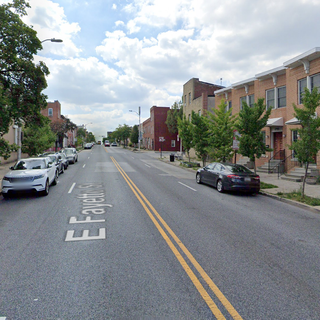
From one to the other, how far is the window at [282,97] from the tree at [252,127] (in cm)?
658

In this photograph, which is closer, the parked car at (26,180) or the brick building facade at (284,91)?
the parked car at (26,180)

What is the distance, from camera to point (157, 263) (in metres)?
4.71

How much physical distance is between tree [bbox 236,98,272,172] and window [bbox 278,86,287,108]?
658 cm

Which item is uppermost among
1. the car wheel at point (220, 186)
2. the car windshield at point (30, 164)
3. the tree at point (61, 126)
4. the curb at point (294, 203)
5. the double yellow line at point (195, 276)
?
the tree at point (61, 126)

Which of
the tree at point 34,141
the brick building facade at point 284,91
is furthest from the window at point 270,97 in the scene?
the tree at point 34,141

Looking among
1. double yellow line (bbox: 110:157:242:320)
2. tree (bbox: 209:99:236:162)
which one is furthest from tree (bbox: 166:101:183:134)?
double yellow line (bbox: 110:157:242:320)

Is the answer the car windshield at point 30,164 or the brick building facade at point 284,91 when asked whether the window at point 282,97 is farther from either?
the car windshield at point 30,164

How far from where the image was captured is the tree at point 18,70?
11938mm

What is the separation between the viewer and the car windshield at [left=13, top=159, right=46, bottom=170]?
1182cm

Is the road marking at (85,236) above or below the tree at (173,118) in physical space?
below

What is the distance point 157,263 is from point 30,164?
951cm

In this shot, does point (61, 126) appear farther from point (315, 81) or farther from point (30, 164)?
point (315, 81)

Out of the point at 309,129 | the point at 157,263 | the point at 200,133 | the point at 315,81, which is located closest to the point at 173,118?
the point at 200,133

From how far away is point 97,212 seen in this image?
27.3 ft
